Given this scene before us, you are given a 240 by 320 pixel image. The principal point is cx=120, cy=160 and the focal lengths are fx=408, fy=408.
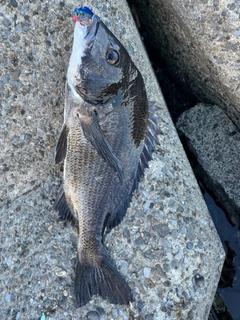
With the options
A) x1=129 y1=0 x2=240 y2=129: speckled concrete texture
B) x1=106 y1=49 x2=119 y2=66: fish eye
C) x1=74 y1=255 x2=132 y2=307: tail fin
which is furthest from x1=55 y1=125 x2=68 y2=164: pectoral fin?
x1=129 y1=0 x2=240 y2=129: speckled concrete texture

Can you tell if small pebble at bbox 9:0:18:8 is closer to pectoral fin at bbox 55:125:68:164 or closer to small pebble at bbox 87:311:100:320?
pectoral fin at bbox 55:125:68:164

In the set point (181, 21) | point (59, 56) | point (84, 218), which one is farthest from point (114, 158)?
point (181, 21)

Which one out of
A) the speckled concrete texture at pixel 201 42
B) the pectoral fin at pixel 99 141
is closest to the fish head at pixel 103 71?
the pectoral fin at pixel 99 141

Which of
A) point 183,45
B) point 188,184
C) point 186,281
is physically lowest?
point 186,281

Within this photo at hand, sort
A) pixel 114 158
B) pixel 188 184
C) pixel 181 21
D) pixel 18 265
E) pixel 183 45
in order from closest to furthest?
1. pixel 114 158
2. pixel 18 265
3. pixel 188 184
4. pixel 181 21
5. pixel 183 45

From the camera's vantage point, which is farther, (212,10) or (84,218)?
(212,10)

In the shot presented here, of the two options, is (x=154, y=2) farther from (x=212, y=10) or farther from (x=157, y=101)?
(x=157, y=101)
